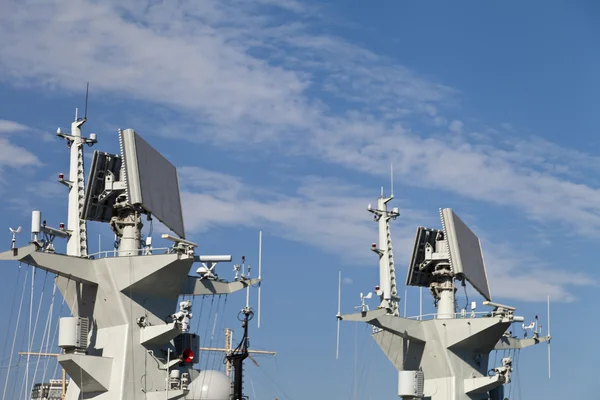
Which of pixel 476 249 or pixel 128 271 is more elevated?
pixel 476 249

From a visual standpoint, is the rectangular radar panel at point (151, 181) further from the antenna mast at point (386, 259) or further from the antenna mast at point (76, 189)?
the antenna mast at point (386, 259)

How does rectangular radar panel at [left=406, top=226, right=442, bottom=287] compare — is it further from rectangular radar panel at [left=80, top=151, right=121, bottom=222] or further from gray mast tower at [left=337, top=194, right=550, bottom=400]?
rectangular radar panel at [left=80, top=151, right=121, bottom=222]

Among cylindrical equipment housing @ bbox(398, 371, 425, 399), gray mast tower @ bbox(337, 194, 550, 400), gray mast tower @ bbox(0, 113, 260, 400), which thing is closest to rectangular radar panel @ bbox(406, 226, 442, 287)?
gray mast tower @ bbox(337, 194, 550, 400)

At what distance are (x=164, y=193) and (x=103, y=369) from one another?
24.1ft

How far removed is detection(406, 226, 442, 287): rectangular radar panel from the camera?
50812mm

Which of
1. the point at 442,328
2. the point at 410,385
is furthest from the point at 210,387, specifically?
the point at 442,328

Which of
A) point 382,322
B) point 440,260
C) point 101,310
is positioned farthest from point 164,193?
point 440,260

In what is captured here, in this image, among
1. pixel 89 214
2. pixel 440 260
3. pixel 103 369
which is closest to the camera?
pixel 103 369

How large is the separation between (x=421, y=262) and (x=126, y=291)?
51.7 ft

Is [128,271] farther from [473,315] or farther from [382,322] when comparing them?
[473,315]

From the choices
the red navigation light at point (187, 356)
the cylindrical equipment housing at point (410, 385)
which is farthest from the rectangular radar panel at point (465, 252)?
the red navigation light at point (187, 356)

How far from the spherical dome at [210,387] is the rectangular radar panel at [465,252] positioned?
510 inches

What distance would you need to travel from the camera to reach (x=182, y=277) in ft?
136

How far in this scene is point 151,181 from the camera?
140ft
